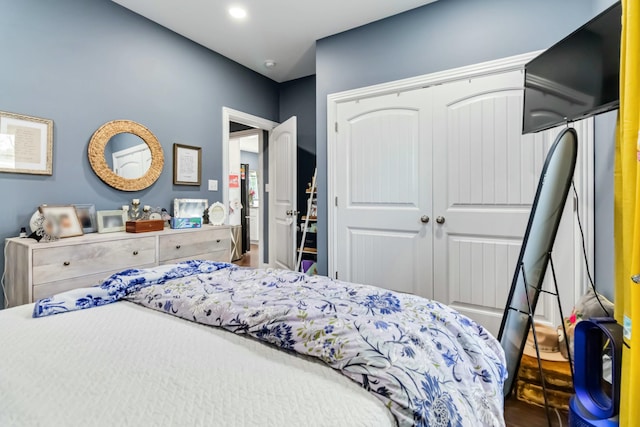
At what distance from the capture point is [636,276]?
89cm

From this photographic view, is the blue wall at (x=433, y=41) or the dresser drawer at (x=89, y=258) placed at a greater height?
the blue wall at (x=433, y=41)

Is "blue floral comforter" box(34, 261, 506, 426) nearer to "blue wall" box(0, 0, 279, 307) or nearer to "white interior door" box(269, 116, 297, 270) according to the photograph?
"blue wall" box(0, 0, 279, 307)

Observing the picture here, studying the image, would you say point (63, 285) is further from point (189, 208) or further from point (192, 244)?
point (189, 208)

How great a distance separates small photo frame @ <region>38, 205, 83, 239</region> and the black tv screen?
2944 mm

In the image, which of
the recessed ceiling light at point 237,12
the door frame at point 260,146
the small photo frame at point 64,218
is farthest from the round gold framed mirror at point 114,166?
the recessed ceiling light at point 237,12

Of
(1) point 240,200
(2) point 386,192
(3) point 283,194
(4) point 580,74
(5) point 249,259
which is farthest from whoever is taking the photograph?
(1) point 240,200

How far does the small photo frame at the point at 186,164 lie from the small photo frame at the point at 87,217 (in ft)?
2.48

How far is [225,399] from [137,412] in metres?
0.17

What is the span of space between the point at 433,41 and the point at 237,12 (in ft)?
5.48

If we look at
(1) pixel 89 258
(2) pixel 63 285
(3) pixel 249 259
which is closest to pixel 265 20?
(1) pixel 89 258

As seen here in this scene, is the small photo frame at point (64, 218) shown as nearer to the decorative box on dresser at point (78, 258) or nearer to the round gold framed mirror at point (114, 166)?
the decorative box on dresser at point (78, 258)

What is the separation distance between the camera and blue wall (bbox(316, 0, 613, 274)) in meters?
2.12

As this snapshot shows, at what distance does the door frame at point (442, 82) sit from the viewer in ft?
6.48

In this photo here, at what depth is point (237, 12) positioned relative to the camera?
8.62 ft
